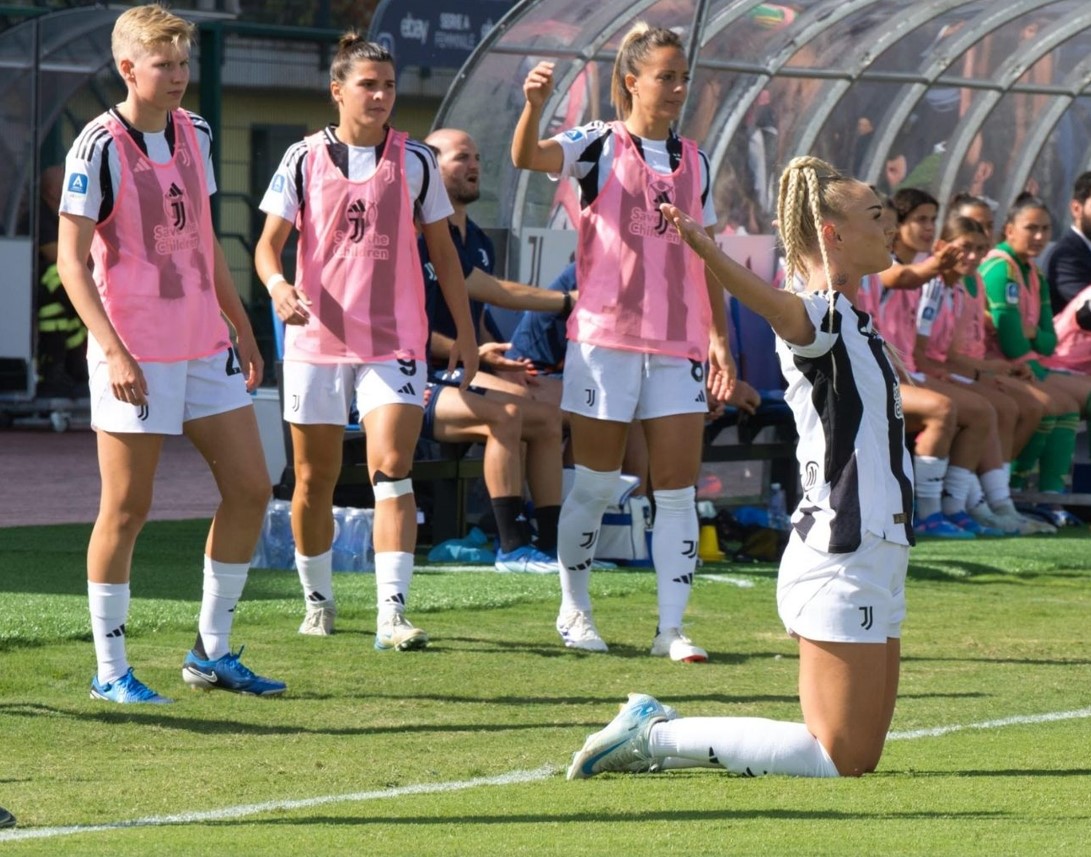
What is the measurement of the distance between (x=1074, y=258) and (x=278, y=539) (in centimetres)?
698

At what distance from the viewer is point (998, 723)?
661 cm

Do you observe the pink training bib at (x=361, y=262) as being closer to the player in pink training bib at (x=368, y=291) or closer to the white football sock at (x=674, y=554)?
the player in pink training bib at (x=368, y=291)

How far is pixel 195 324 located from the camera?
6.68m

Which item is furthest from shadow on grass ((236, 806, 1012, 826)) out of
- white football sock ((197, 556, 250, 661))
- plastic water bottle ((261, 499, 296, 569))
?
plastic water bottle ((261, 499, 296, 569))

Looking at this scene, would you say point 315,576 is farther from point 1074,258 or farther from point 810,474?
point 1074,258

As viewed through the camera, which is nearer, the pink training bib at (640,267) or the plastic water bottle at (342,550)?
the pink training bib at (640,267)

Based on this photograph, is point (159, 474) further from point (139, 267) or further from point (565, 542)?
point (139, 267)

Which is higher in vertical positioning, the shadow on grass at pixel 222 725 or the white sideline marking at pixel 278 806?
the white sideline marking at pixel 278 806

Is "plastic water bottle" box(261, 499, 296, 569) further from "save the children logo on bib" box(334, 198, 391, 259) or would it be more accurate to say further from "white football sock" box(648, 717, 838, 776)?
"white football sock" box(648, 717, 838, 776)

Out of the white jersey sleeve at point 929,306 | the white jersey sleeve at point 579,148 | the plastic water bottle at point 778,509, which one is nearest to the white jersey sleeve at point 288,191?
the white jersey sleeve at point 579,148

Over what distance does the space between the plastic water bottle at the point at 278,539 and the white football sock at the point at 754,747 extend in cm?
516

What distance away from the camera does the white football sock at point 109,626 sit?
6.64 metres

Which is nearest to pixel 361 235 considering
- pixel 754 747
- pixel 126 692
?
pixel 126 692

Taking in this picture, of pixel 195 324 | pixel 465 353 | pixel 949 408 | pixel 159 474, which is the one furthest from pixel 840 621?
pixel 159 474
